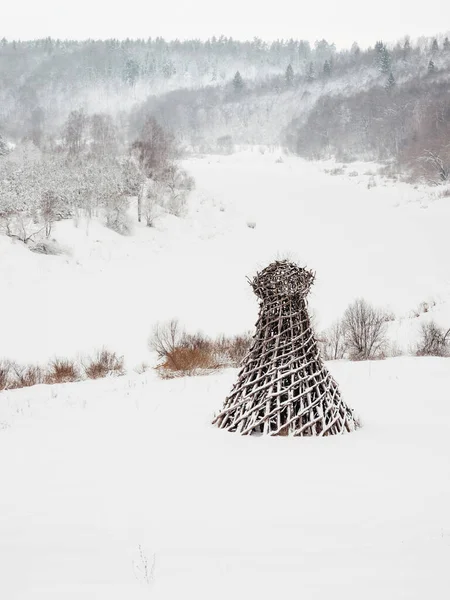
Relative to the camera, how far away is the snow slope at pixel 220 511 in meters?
2.15

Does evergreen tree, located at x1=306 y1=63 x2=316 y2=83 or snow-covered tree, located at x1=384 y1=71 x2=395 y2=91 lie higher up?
evergreen tree, located at x1=306 y1=63 x2=316 y2=83

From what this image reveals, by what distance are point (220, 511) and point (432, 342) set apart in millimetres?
12726

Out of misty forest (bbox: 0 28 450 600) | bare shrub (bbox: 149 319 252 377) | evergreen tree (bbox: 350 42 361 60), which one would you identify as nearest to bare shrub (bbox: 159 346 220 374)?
bare shrub (bbox: 149 319 252 377)

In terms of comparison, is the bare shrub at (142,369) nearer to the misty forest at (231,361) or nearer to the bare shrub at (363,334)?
the misty forest at (231,361)

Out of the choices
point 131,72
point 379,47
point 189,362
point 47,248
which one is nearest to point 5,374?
point 189,362

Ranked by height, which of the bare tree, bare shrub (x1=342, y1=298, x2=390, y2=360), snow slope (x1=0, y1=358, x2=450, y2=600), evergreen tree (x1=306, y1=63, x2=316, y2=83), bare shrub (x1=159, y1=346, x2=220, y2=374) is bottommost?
snow slope (x1=0, y1=358, x2=450, y2=600)

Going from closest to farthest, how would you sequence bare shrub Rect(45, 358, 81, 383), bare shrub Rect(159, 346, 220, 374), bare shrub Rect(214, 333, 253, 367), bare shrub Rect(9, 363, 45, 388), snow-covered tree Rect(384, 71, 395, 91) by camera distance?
bare shrub Rect(159, 346, 220, 374), bare shrub Rect(9, 363, 45, 388), bare shrub Rect(45, 358, 81, 383), bare shrub Rect(214, 333, 253, 367), snow-covered tree Rect(384, 71, 395, 91)

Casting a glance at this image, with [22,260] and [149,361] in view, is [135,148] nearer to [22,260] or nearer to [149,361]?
[22,260]

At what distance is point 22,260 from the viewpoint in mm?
23656

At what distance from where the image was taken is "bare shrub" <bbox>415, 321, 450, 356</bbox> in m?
13.5

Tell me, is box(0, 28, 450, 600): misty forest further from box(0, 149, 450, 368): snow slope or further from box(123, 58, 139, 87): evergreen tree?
box(123, 58, 139, 87): evergreen tree

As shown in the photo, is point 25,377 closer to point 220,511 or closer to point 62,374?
point 62,374

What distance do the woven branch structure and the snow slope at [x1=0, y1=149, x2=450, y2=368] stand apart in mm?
9806

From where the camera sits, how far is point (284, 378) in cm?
469
